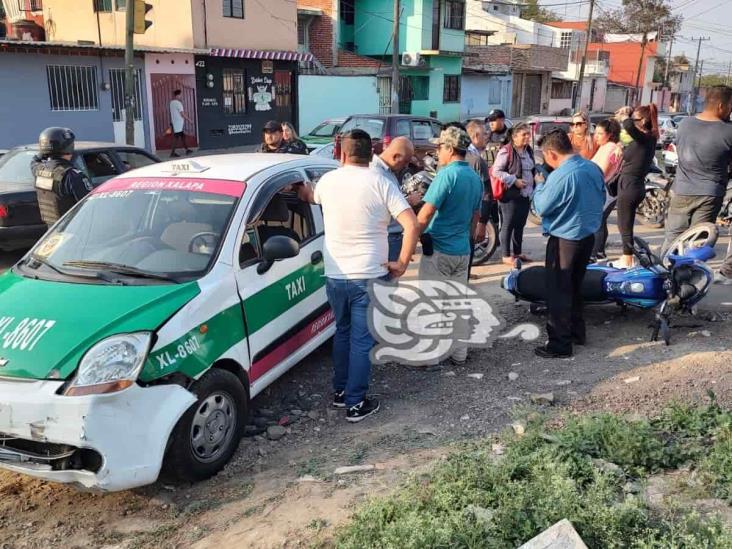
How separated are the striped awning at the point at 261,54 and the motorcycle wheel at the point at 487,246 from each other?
55.5ft

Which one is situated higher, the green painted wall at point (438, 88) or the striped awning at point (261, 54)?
the striped awning at point (261, 54)

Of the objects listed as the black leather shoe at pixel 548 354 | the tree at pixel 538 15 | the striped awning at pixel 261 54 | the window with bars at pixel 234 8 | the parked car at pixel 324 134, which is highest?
the tree at pixel 538 15

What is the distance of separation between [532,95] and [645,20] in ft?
51.8

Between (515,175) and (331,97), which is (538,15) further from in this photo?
(515,175)

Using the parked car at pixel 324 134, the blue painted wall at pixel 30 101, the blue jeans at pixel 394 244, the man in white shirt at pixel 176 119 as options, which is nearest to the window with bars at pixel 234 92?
the man in white shirt at pixel 176 119

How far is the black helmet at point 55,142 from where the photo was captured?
5.98 m

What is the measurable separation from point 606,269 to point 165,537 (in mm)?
4342

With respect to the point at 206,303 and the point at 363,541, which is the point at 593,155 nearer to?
the point at 206,303

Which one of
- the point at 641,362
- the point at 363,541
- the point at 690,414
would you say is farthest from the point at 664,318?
the point at 363,541

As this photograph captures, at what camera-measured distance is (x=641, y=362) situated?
5.29 meters

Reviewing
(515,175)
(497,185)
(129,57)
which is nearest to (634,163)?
(515,175)

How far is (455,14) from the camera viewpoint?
120 feet

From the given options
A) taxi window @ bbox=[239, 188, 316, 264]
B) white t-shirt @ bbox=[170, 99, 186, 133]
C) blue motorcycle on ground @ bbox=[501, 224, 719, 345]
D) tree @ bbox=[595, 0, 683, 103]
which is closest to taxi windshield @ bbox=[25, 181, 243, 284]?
taxi window @ bbox=[239, 188, 316, 264]

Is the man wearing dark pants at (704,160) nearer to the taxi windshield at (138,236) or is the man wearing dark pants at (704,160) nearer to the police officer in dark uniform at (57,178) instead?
the taxi windshield at (138,236)
